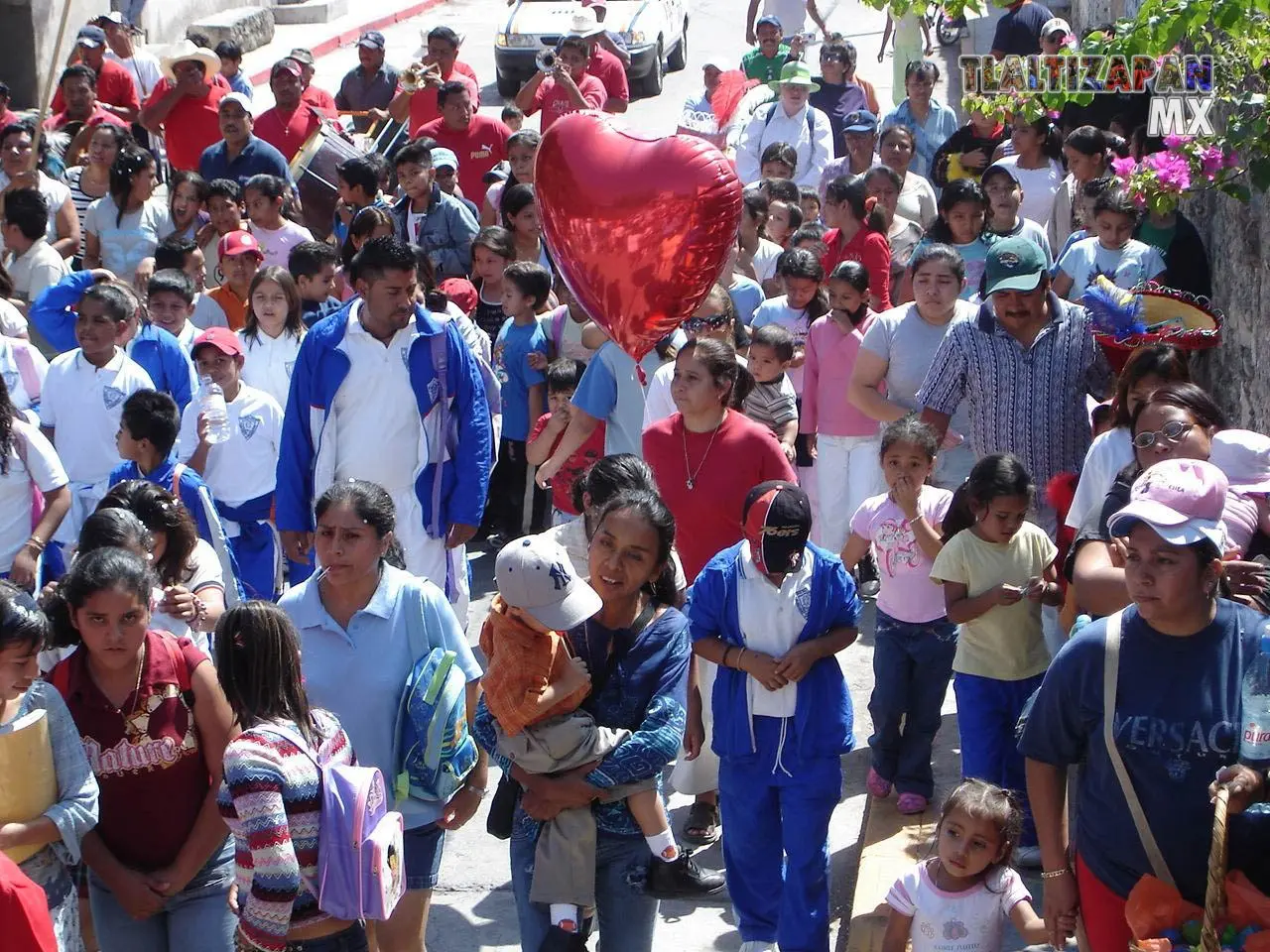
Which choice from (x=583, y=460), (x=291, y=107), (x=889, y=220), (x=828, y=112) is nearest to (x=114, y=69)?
(x=291, y=107)

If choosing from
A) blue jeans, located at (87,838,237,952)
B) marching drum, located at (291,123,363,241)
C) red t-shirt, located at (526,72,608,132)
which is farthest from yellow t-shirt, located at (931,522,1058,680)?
red t-shirt, located at (526,72,608,132)

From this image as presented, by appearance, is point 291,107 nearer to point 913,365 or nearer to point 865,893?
point 913,365

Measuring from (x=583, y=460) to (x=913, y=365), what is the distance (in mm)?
1523

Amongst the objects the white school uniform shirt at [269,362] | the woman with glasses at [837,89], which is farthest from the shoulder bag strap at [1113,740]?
the woman with glasses at [837,89]

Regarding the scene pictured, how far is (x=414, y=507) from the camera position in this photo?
710cm

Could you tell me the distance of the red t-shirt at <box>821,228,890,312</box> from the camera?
9.83 meters

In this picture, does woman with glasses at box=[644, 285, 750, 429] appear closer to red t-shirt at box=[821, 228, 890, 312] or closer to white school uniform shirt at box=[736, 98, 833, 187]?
red t-shirt at box=[821, 228, 890, 312]

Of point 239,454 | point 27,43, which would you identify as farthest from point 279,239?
point 27,43

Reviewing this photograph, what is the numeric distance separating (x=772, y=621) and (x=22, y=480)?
10.2ft

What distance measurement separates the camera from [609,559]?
4832 mm

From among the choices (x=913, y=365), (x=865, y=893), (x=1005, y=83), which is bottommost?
(x=865, y=893)

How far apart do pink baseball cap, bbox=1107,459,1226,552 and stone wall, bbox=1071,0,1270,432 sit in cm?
256

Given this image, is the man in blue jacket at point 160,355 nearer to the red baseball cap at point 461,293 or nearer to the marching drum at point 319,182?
the red baseball cap at point 461,293

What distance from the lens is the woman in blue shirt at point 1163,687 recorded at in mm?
3934
